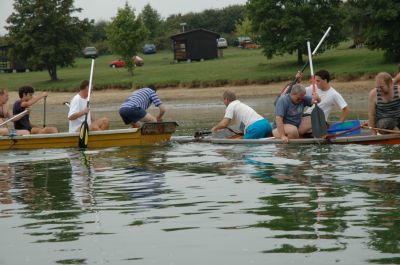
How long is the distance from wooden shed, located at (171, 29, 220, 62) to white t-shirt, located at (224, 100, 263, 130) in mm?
54199

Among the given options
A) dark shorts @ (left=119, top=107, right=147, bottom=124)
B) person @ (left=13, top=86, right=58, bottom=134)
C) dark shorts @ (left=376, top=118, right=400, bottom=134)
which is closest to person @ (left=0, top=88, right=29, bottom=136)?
person @ (left=13, top=86, right=58, bottom=134)

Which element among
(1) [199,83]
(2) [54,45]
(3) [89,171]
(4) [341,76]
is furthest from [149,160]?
(2) [54,45]

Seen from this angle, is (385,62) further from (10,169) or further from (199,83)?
(10,169)

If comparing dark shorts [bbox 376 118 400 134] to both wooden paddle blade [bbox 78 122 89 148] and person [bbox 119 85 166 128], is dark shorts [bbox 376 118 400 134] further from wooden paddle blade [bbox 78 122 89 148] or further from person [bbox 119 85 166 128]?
wooden paddle blade [bbox 78 122 89 148]

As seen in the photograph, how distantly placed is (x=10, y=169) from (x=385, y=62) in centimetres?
3326

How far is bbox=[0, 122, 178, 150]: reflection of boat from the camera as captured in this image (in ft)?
58.0

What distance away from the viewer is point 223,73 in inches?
1969

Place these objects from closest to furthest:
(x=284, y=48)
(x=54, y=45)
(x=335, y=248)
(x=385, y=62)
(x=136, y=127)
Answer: (x=335, y=248), (x=136, y=127), (x=385, y=62), (x=284, y=48), (x=54, y=45)

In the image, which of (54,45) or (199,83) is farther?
(54,45)

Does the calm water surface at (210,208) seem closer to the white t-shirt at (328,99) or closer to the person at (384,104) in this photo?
the person at (384,104)

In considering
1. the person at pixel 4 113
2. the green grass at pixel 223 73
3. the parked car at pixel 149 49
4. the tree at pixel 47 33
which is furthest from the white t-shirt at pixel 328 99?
the parked car at pixel 149 49

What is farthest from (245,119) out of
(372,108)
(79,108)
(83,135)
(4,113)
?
(4,113)

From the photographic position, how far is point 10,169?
1495cm

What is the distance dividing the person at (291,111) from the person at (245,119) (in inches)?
19.1
